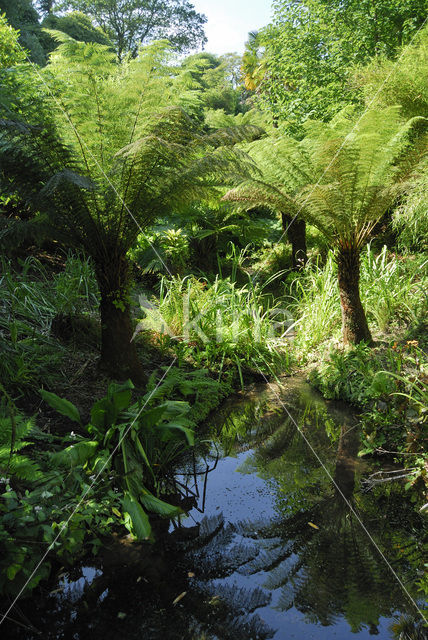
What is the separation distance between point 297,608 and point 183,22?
645 inches

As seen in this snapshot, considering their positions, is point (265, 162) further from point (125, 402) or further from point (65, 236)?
point (125, 402)

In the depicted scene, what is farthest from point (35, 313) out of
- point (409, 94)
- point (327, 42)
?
point (327, 42)

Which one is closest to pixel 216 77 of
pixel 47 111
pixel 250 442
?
pixel 47 111

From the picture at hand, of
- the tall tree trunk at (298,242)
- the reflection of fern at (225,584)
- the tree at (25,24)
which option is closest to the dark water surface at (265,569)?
the reflection of fern at (225,584)

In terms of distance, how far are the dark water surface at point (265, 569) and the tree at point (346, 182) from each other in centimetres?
184

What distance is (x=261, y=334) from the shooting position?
4332 mm

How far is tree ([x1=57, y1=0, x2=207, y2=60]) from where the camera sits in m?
14.0

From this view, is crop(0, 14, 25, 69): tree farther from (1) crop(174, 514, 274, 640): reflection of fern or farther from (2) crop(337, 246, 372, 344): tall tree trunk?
(1) crop(174, 514, 274, 640): reflection of fern

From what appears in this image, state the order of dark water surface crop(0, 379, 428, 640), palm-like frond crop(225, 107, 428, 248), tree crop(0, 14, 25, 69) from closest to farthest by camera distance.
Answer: dark water surface crop(0, 379, 428, 640)
palm-like frond crop(225, 107, 428, 248)
tree crop(0, 14, 25, 69)

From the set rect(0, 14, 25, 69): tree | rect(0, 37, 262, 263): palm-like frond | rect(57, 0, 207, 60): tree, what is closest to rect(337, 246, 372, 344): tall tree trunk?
rect(0, 37, 262, 263): palm-like frond

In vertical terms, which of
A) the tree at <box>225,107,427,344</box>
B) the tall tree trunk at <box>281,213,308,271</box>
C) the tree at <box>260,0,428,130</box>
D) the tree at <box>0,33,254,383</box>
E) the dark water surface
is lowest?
the dark water surface

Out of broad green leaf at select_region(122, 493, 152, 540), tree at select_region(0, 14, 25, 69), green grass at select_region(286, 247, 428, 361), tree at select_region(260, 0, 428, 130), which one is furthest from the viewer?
tree at select_region(260, 0, 428, 130)

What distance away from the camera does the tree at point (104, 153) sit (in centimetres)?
275

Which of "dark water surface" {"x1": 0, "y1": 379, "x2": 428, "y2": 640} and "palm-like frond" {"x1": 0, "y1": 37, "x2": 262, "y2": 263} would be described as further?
"palm-like frond" {"x1": 0, "y1": 37, "x2": 262, "y2": 263}
